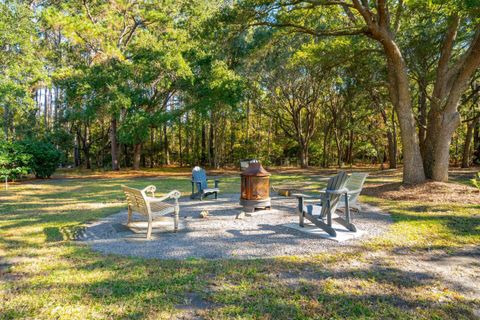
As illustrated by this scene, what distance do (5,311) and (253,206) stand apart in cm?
437

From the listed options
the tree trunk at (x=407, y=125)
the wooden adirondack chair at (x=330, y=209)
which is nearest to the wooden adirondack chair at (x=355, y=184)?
the wooden adirondack chair at (x=330, y=209)

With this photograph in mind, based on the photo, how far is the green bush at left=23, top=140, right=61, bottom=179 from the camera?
14763 millimetres

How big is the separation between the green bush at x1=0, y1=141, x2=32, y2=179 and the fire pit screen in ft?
37.9

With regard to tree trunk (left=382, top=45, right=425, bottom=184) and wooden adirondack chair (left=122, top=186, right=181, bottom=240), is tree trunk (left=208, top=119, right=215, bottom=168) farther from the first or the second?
wooden adirondack chair (left=122, top=186, right=181, bottom=240)

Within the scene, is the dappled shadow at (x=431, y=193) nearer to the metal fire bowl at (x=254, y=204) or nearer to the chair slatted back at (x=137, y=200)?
the metal fire bowl at (x=254, y=204)

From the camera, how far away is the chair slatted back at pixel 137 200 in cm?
472

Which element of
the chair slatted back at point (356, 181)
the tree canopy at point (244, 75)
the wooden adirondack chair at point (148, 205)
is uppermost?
the tree canopy at point (244, 75)

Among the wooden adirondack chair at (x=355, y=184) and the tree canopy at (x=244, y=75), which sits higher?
the tree canopy at (x=244, y=75)

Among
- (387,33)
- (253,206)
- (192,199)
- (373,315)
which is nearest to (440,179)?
(387,33)

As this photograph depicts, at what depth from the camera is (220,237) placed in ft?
15.8

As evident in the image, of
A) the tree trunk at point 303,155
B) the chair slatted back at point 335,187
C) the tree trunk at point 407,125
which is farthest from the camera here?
the tree trunk at point 303,155

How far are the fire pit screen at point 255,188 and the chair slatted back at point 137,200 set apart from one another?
2217 mm

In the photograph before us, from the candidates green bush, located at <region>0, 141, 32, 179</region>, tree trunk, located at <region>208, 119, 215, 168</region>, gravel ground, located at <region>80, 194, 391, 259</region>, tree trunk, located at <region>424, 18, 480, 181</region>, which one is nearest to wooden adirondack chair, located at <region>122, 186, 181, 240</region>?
gravel ground, located at <region>80, 194, 391, 259</region>

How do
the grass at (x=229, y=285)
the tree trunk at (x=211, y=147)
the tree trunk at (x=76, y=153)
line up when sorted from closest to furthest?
the grass at (x=229, y=285), the tree trunk at (x=211, y=147), the tree trunk at (x=76, y=153)
